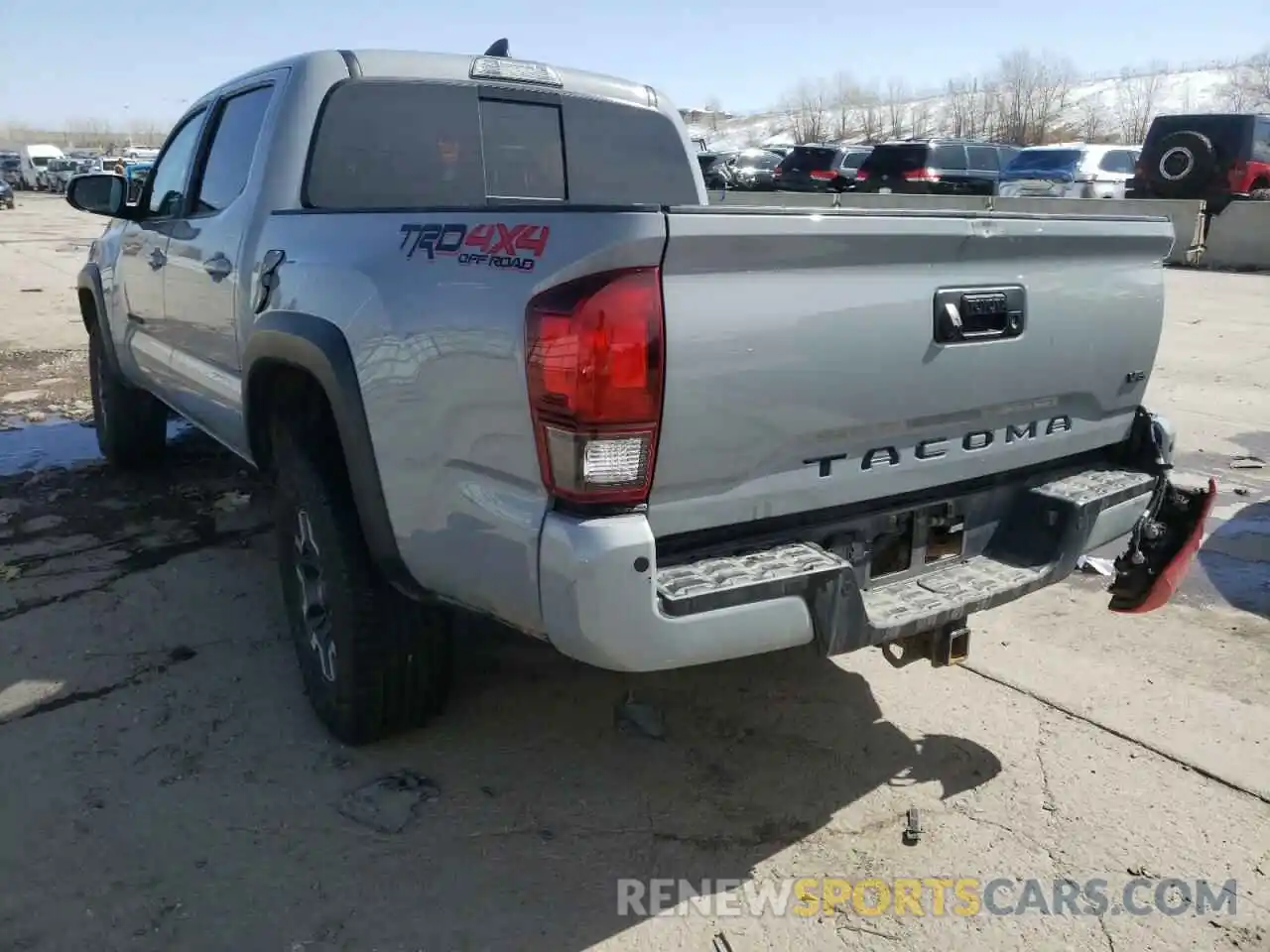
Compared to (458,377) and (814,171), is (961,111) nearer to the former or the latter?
(814,171)

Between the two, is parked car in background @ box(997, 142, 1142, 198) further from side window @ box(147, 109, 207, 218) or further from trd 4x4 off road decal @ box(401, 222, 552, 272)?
trd 4x4 off road decal @ box(401, 222, 552, 272)

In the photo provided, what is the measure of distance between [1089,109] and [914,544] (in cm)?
8991

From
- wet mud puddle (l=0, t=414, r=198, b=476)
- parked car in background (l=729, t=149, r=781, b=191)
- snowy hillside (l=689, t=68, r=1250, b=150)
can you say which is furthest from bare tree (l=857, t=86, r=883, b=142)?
wet mud puddle (l=0, t=414, r=198, b=476)

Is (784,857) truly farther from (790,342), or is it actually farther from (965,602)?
(790,342)

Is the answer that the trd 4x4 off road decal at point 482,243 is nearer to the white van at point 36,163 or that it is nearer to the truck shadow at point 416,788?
the truck shadow at point 416,788

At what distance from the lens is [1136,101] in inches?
3319

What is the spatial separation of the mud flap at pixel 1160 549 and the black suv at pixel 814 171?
22.6 m

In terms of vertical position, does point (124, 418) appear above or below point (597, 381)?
below

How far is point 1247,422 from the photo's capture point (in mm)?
7113

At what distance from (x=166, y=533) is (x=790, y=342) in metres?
3.78

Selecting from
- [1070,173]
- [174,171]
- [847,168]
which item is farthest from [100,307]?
[847,168]

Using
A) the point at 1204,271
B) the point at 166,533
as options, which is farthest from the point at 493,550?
the point at 1204,271

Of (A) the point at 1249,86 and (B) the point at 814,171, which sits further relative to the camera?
(A) the point at 1249,86

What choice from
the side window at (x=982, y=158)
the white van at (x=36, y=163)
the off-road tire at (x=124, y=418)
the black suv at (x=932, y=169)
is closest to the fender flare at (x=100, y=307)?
the off-road tire at (x=124, y=418)
